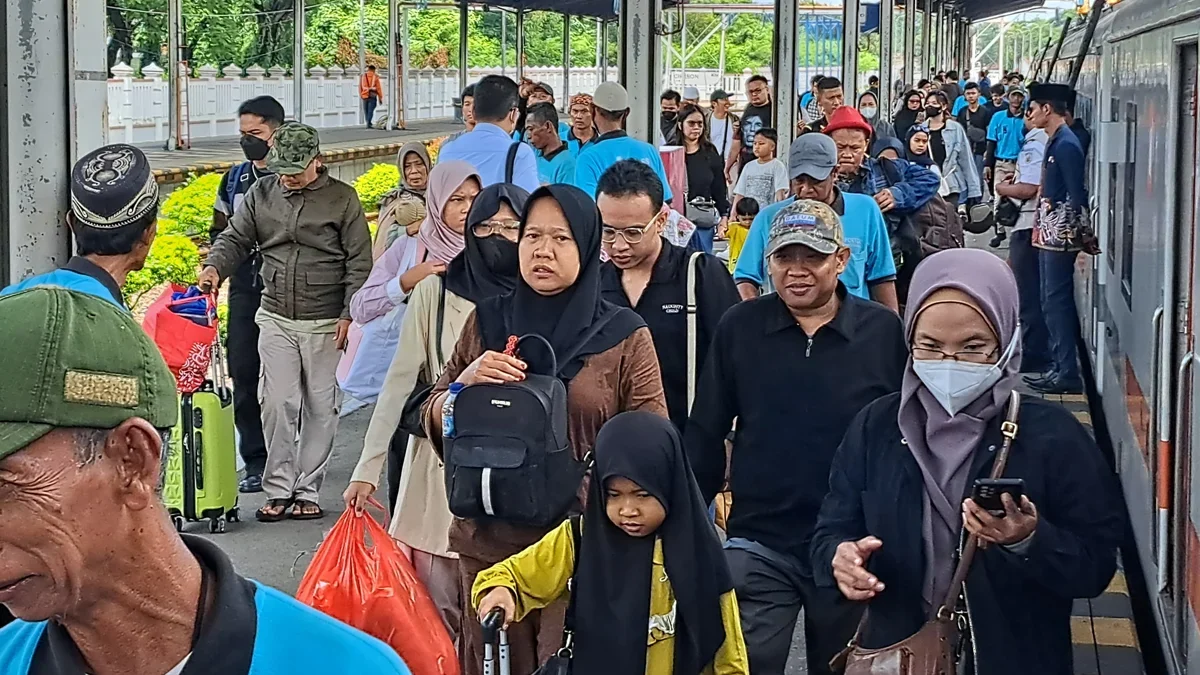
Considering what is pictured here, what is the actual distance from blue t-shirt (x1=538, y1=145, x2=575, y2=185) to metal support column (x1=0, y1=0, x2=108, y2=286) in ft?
13.7

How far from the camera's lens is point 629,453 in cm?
361

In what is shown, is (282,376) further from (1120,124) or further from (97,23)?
(1120,124)

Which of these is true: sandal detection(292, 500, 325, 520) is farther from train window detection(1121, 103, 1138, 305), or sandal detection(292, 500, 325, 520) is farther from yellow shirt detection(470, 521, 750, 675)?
yellow shirt detection(470, 521, 750, 675)

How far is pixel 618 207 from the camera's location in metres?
4.96

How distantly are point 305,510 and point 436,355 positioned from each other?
9.84 feet

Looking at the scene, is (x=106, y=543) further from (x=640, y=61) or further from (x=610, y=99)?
(x=640, y=61)

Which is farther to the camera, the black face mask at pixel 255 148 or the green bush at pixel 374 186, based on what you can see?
the green bush at pixel 374 186

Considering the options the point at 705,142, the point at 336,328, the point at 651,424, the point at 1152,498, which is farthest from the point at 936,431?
the point at 705,142

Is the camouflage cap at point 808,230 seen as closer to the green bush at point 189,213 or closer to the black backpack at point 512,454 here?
the black backpack at point 512,454

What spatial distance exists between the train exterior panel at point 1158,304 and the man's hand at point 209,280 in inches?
143

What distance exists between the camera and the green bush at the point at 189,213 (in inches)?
455

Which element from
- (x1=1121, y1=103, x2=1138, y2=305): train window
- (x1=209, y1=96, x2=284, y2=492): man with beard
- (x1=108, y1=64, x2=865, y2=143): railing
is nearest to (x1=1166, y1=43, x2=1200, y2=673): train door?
(x1=1121, y1=103, x2=1138, y2=305): train window

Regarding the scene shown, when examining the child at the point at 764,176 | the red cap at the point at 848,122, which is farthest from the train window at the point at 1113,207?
the child at the point at 764,176

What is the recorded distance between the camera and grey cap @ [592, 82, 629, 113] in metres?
8.52
